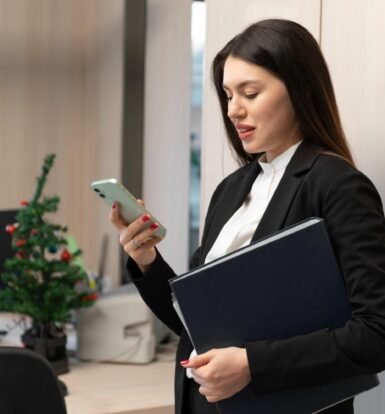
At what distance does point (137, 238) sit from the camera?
1422 millimetres

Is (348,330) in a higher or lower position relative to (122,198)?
lower

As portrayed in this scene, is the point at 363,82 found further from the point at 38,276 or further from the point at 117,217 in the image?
the point at 38,276

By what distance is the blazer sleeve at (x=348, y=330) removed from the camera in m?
1.10

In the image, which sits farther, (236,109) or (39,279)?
→ (39,279)

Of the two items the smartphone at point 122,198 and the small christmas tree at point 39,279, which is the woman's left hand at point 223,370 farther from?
the small christmas tree at point 39,279

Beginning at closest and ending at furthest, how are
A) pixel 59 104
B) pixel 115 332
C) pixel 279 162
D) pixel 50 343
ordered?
pixel 279 162 < pixel 50 343 < pixel 115 332 < pixel 59 104

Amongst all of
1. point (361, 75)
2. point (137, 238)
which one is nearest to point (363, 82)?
point (361, 75)

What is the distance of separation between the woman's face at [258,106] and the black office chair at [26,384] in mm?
495

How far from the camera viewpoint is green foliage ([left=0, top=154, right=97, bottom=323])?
7.62ft

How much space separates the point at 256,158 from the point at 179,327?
1.20 feet

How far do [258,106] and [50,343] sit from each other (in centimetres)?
133

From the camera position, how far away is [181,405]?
4.48 feet

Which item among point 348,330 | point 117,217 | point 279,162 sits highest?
point 279,162

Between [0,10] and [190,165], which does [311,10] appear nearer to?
[190,165]
